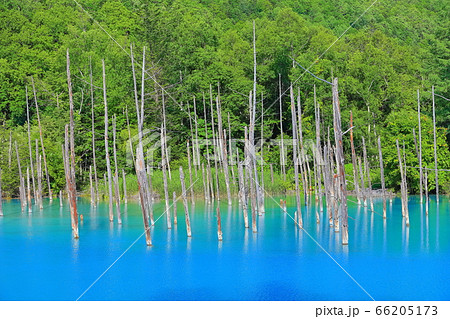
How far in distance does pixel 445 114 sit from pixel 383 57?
757cm

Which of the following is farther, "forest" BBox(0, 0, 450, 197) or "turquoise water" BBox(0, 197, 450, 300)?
"forest" BBox(0, 0, 450, 197)

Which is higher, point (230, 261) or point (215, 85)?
point (215, 85)

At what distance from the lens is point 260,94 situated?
1868 inches

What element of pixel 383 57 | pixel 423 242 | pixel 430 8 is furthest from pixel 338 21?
pixel 423 242

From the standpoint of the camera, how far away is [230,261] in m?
19.2

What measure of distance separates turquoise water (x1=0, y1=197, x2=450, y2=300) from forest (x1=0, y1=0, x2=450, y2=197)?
48.6 feet

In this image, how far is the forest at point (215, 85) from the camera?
4438 cm

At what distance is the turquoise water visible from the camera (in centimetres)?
1557

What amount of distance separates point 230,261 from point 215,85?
29.7m

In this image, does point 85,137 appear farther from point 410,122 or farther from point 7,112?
point 410,122

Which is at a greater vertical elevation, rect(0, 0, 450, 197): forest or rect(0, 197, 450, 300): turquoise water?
rect(0, 0, 450, 197): forest

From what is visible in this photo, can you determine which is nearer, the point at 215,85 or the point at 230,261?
the point at 230,261

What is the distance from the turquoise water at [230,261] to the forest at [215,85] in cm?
1481

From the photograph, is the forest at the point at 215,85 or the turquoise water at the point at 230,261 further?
the forest at the point at 215,85
